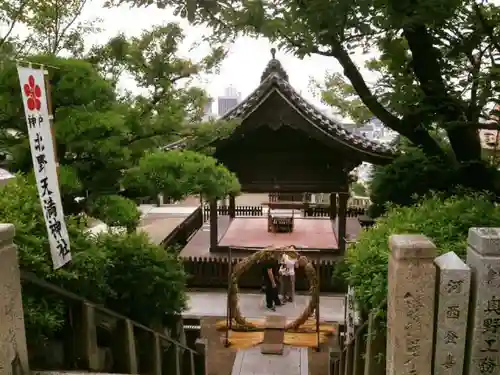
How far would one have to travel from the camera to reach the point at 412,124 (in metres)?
5.93

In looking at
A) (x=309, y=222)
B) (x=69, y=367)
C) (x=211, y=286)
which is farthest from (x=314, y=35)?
(x=309, y=222)

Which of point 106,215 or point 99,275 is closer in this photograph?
point 99,275

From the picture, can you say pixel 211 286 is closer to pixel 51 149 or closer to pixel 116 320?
pixel 116 320

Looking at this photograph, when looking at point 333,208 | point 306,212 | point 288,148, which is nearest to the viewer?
point 288,148

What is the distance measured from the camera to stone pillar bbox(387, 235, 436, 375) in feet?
10.4

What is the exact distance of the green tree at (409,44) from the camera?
434 cm

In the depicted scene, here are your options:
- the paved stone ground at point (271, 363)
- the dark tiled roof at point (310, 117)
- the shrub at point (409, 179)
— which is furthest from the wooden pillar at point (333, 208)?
the shrub at point (409, 179)

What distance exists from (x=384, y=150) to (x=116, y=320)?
7.10 m

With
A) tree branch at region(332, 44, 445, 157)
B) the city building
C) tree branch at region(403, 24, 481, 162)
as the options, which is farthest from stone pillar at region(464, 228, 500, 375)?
the city building

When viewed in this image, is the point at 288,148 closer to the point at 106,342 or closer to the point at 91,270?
the point at 106,342

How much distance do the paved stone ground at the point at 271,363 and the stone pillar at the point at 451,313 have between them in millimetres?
5657

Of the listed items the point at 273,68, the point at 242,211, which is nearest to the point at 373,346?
the point at 273,68

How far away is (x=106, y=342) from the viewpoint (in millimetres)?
5113

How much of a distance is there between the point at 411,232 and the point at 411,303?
3.90 feet
